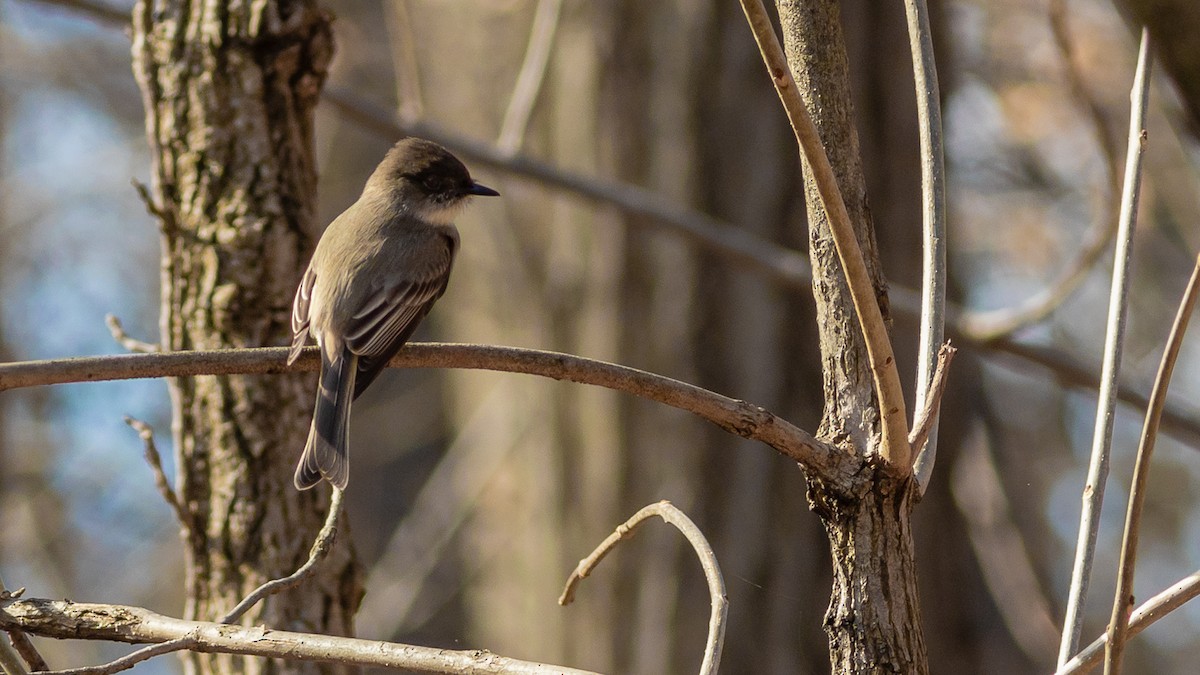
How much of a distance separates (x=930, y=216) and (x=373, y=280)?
7.59 feet

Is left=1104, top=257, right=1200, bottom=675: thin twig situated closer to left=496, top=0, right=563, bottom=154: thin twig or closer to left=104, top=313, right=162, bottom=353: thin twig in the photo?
left=104, top=313, right=162, bottom=353: thin twig

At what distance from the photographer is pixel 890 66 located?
20.6 ft

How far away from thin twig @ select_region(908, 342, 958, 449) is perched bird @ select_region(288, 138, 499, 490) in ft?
3.87

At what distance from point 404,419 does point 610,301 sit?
726 centimetres

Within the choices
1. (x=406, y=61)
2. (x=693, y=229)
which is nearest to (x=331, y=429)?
(x=693, y=229)

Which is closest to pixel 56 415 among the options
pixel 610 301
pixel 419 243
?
pixel 610 301

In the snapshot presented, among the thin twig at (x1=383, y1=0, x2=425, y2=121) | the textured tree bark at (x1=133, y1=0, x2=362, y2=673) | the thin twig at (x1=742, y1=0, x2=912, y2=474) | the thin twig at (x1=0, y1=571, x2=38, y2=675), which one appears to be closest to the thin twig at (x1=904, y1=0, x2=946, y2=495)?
the thin twig at (x1=742, y1=0, x2=912, y2=474)

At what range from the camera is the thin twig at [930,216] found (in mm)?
2092

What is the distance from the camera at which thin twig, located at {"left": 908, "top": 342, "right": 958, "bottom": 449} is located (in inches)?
78.0

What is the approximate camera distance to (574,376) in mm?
2109

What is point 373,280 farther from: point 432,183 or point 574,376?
point 574,376

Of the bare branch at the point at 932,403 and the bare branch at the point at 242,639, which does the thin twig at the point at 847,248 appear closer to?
the bare branch at the point at 932,403

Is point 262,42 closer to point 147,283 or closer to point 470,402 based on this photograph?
point 470,402

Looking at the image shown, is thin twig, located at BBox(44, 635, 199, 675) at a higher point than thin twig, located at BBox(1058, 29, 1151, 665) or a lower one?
lower
